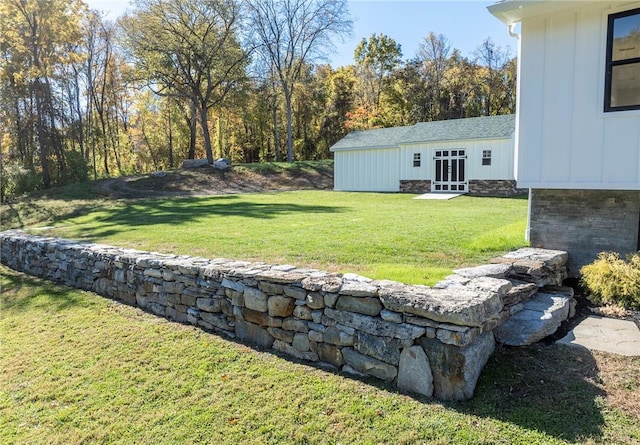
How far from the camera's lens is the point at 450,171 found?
17.5m

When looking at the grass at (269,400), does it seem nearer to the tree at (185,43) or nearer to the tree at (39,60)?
the tree at (39,60)

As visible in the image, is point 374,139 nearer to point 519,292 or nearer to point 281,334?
point 519,292

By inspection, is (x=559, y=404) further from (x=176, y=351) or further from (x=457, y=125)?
(x=457, y=125)

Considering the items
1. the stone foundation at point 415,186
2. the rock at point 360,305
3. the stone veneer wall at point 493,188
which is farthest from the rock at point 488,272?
the stone foundation at point 415,186

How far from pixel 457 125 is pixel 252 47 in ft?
50.0

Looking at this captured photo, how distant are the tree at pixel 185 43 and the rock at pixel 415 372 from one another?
937 inches

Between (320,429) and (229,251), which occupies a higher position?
(229,251)

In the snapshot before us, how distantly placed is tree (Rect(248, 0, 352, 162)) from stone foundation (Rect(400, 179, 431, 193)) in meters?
11.3

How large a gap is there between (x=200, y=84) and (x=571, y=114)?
83.0ft

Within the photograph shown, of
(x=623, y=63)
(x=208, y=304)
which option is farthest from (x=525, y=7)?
(x=208, y=304)

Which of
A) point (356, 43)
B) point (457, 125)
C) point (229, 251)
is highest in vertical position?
point (356, 43)

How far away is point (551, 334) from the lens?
3654 millimetres

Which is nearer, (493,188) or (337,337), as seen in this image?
(337,337)

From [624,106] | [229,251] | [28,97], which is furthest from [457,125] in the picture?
[28,97]
